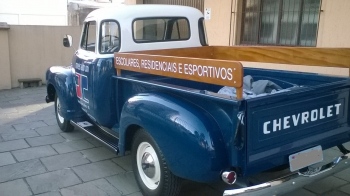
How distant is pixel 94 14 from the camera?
4.23m

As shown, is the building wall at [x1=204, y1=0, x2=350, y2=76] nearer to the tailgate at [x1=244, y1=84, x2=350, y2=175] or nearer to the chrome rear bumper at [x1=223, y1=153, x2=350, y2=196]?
the tailgate at [x1=244, y1=84, x2=350, y2=175]

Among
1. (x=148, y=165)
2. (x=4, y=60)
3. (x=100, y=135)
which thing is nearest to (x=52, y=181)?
(x=100, y=135)

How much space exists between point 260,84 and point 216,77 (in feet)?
3.15

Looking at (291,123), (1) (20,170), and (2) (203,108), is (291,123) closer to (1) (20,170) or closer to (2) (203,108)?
(2) (203,108)

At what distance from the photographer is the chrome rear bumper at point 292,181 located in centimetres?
217

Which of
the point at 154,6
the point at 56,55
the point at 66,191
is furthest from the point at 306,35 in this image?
the point at 56,55

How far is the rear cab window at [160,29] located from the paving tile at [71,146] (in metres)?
1.63

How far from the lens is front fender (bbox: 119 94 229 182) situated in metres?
2.30

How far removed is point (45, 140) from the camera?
15.5 feet

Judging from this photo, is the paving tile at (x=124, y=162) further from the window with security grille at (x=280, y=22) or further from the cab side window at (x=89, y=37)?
the window with security grille at (x=280, y=22)

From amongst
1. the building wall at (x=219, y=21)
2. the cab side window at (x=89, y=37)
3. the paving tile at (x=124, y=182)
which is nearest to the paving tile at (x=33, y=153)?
the paving tile at (x=124, y=182)

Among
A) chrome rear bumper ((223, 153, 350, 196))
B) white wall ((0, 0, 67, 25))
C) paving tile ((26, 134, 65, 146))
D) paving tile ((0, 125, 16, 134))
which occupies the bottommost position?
paving tile ((0, 125, 16, 134))

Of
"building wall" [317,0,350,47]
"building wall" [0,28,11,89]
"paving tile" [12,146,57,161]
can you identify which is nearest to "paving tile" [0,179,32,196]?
"paving tile" [12,146,57,161]

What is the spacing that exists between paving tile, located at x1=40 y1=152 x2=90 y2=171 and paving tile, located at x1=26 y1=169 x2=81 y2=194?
0.53 feet
